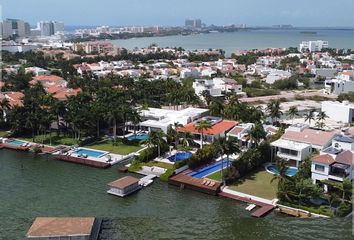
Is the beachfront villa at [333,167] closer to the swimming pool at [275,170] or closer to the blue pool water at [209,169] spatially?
the swimming pool at [275,170]

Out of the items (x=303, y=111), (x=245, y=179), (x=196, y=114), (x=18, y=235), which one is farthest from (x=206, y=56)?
(x=18, y=235)

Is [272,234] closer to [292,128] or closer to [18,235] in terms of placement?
[18,235]

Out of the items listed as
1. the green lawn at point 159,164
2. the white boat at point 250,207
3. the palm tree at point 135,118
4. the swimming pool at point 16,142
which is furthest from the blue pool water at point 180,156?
the swimming pool at point 16,142

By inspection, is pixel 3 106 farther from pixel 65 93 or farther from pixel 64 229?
pixel 64 229

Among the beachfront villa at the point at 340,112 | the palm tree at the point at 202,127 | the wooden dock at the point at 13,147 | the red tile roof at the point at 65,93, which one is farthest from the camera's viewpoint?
the red tile roof at the point at 65,93

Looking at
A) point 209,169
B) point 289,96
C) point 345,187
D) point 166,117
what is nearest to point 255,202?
point 345,187

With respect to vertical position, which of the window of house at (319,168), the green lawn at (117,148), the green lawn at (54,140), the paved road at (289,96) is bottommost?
the green lawn at (117,148)
